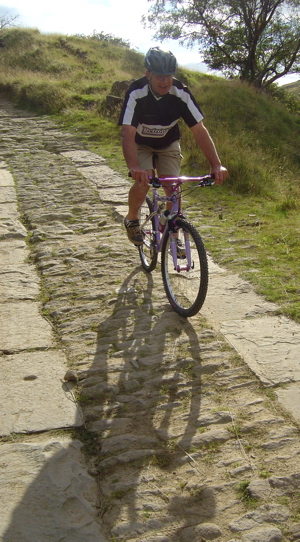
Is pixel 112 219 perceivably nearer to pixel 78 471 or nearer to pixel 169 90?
pixel 169 90

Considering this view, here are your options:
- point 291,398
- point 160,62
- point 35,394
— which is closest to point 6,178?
point 160,62

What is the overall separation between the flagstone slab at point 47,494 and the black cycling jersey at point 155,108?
2690mm

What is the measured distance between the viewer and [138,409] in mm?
3387

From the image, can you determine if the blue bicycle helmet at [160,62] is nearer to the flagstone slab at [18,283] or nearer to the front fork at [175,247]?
the front fork at [175,247]

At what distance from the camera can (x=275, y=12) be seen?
26.4 meters

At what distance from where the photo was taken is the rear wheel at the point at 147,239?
521cm

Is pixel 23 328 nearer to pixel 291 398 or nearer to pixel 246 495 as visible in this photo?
pixel 291 398

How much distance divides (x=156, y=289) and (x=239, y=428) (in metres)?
2.20

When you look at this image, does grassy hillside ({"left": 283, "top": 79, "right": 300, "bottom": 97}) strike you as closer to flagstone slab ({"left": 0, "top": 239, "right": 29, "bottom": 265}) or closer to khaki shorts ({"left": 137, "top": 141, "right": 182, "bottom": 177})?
flagstone slab ({"left": 0, "top": 239, "right": 29, "bottom": 265})

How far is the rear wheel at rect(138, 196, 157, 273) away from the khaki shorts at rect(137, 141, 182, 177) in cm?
46

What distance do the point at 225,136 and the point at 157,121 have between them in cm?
704

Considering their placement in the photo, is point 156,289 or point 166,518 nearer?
point 166,518

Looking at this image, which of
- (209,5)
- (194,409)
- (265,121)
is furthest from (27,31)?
(194,409)

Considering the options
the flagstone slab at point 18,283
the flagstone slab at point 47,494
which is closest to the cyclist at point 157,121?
the flagstone slab at point 18,283
